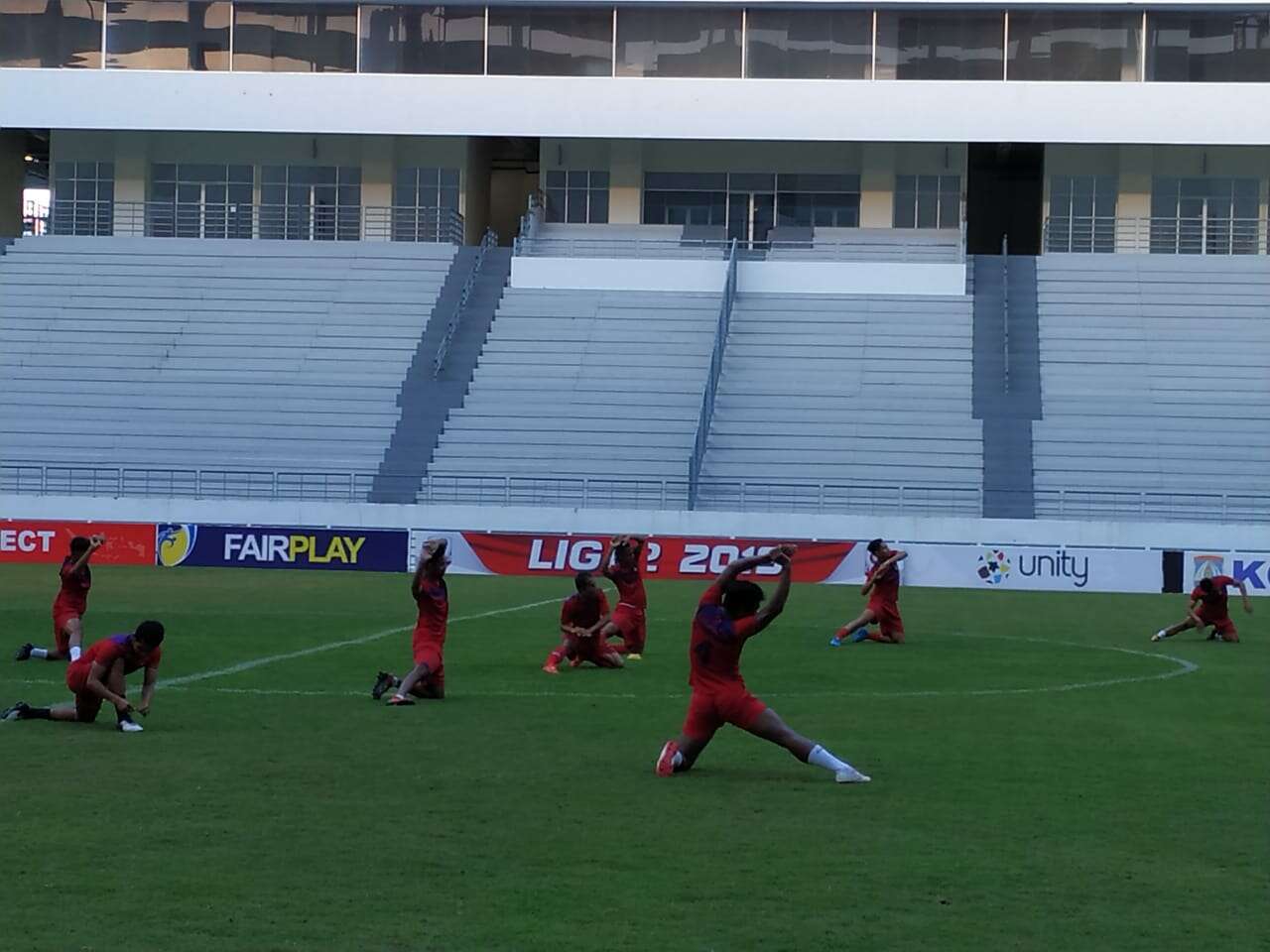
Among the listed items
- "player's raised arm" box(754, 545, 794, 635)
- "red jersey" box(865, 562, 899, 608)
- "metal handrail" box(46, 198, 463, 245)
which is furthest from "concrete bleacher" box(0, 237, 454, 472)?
"player's raised arm" box(754, 545, 794, 635)

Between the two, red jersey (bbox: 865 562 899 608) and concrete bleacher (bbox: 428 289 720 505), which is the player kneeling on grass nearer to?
red jersey (bbox: 865 562 899 608)

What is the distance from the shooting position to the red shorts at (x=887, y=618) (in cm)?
2598

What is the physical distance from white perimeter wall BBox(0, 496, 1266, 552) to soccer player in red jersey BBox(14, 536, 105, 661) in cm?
2152

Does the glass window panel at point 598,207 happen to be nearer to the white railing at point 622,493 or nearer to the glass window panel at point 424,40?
the glass window panel at point 424,40

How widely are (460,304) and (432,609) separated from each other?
36.2 metres

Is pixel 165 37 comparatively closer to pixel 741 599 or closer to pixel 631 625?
pixel 631 625

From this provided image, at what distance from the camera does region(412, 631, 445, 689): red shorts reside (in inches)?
720

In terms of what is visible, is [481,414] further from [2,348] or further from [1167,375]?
[1167,375]

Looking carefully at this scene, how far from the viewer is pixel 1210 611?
87.7 feet

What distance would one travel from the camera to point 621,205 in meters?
59.0

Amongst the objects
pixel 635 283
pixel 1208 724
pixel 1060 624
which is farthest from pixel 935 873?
pixel 635 283

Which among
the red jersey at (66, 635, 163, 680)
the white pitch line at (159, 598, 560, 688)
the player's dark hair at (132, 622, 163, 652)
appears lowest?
the white pitch line at (159, 598, 560, 688)

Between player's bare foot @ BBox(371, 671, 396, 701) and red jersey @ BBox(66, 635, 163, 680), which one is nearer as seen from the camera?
red jersey @ BBox(66, 635, 163, 680)

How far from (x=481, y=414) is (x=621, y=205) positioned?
12.5m
